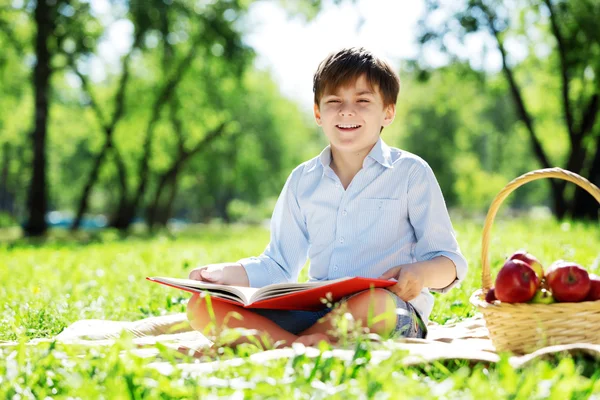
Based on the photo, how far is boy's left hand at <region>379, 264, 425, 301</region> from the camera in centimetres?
287

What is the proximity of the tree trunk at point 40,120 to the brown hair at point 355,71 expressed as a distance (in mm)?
13277

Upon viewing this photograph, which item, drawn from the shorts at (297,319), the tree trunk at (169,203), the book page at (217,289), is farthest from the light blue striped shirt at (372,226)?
the tree trunk at (169,203)

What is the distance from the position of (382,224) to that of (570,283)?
3.44ft

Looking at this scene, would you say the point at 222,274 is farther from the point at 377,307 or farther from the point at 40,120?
the point at 40,120

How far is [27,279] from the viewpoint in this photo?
6.32 meters

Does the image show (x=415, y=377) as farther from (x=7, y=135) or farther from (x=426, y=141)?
(x=426, y=141)

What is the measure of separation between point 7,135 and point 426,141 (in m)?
23.4

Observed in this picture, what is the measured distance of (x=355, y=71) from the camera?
3.33 metres

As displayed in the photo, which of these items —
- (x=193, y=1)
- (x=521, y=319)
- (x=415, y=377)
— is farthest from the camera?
(x=193, y=1)

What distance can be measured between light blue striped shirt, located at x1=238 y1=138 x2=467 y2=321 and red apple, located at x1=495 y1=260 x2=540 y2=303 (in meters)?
0.56

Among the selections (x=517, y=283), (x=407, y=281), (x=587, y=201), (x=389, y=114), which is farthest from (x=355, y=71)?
(x=587, y=201)

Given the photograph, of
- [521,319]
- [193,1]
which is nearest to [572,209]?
[193,1]

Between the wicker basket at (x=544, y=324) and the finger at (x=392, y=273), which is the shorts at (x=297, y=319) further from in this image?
the wicker basket at (x=544, y=324)

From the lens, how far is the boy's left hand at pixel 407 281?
287cm
